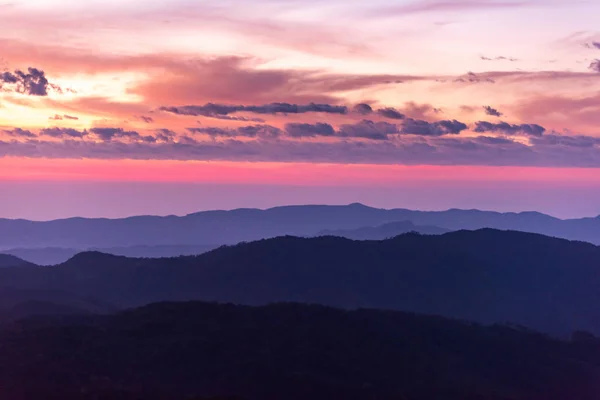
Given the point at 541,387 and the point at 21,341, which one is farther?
the point at 541,387

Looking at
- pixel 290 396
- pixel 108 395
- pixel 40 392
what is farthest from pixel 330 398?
pixel 40 392

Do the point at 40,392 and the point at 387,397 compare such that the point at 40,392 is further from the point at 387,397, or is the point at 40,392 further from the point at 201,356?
the point at 387,397

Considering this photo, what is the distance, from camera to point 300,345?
19900 cm

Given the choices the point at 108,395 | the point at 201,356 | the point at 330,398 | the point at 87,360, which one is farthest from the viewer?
the point at 201,356

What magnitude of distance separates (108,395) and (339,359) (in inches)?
2569

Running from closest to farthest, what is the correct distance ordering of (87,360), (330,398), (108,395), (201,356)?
(108,395)
(330,398)
(87,360)
(201,356)

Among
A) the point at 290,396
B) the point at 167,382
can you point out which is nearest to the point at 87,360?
the point at 167,382

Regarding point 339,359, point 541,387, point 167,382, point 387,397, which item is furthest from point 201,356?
point 541,387

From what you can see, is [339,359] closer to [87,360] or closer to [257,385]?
[257,385]

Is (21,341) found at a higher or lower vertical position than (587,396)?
higher

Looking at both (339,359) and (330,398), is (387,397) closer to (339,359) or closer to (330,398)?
(330,398)

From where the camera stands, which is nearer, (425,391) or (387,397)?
(387,397)

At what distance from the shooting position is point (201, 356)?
187m

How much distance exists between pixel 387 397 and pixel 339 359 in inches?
1115
